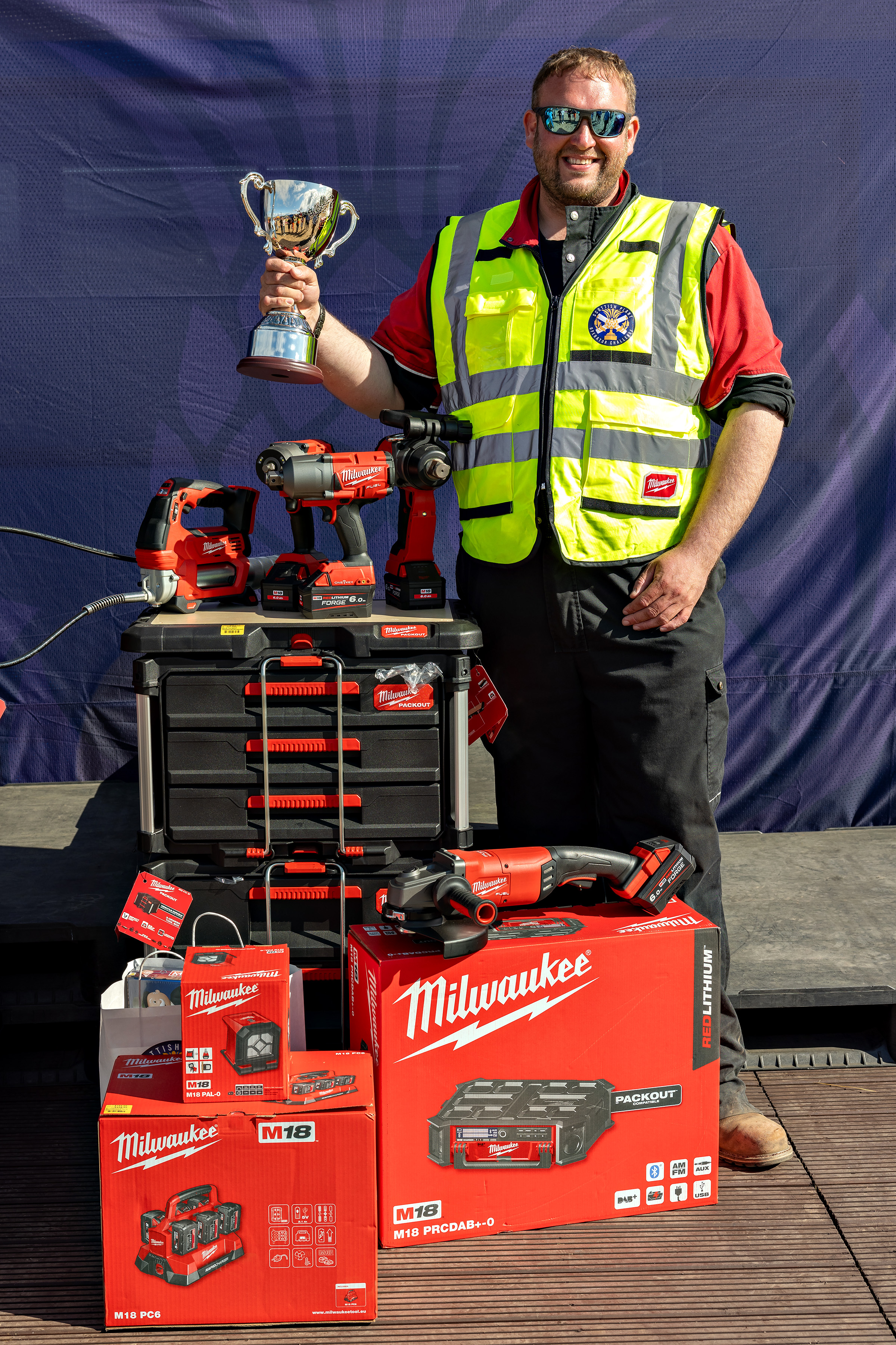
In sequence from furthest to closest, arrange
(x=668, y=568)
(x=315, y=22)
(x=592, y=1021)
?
(x=315, y=22)
(x=668, y=568)
(x=592, y=1021)

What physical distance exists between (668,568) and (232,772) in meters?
0.89

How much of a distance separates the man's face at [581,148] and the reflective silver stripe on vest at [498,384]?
12.4 inches

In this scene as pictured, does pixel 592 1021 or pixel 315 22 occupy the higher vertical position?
pixel 315 22

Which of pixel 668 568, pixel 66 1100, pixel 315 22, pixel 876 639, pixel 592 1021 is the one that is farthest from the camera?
pixel 876 639

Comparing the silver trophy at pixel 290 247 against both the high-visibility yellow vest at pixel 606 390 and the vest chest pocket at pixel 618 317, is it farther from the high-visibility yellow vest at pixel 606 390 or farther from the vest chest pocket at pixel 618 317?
the vest chest pocket at pixel 618 317

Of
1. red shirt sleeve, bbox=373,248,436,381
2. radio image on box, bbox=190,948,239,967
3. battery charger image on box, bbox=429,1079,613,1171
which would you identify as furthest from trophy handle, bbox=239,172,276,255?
battery charger image on box, bbox=429,1079,613,1171

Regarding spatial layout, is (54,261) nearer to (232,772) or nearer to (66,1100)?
(232,772)

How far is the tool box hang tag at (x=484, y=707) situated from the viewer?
7.93ft

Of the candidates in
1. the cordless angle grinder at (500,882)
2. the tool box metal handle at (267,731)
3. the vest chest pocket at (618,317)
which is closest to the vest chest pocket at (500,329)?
the vest chest pocket at (618,317)

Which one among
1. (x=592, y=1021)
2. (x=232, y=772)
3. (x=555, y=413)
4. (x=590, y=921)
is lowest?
(x=592, y=1021)

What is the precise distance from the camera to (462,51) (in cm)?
321

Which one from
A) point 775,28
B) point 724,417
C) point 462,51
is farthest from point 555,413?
point 775,28

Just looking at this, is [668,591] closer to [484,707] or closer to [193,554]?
[484,707]

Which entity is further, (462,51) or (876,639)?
(876,639)
